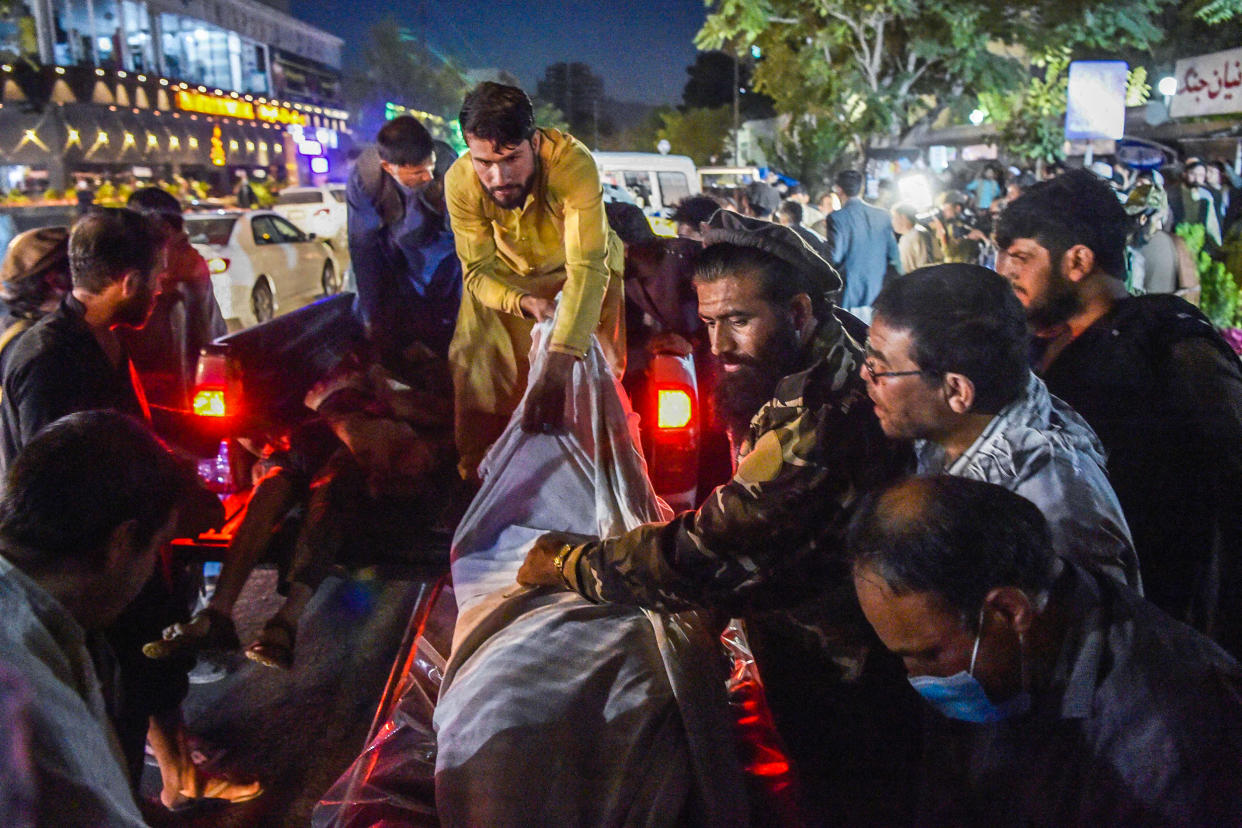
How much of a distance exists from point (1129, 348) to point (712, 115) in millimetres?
55617

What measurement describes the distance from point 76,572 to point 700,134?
55.4 metres

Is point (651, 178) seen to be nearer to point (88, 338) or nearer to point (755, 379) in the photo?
point (88, 338)

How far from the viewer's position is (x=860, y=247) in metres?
8.58

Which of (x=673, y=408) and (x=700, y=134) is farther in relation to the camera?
(x=700, y=134)

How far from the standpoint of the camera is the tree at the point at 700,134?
177ft

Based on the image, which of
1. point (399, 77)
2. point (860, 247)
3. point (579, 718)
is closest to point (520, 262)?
point (579, 718)

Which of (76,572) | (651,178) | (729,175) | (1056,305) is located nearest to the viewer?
(76,572)

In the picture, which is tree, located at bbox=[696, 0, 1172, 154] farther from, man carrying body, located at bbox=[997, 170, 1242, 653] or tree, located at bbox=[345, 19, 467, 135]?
tree, located at bbox=[345, 19, 467, 135]

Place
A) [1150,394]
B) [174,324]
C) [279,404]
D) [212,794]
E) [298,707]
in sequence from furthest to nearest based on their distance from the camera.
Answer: [174,324]
[279,404]
[298,707]
[212,794]
[1150,394]

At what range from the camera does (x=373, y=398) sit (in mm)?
4234

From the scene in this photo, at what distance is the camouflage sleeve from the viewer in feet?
6.53

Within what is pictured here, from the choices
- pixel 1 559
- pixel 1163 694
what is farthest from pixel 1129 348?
pixel 1 559

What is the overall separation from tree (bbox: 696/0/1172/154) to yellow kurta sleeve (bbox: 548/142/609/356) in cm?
2017

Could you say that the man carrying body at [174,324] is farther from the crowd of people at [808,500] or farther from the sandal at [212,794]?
the sandal at [212,794]
